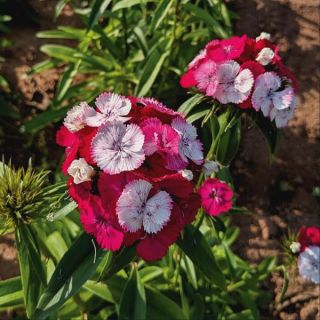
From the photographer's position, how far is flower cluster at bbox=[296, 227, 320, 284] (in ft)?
6.62

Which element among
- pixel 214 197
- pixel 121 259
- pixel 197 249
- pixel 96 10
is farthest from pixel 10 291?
pixel 96 10

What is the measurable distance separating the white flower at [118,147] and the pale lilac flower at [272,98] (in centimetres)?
56

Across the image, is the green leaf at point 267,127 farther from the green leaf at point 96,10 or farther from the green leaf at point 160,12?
the green leaf at point 96,10

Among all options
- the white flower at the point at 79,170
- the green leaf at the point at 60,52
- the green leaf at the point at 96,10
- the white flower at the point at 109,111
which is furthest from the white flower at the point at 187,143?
the green leaf at the point at 60,52

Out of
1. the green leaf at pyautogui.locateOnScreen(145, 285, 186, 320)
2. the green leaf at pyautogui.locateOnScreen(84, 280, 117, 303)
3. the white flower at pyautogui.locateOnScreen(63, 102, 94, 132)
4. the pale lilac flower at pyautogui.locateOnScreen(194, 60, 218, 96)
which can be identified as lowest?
the green leaf at pyautogui.locateOnScreen(145, 285, 186, 320)

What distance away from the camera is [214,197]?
1.81 meters

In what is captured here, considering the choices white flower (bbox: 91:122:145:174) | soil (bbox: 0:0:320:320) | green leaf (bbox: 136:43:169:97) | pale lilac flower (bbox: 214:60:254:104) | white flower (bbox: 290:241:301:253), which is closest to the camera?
white flower (bbox: 91:122:145:174)

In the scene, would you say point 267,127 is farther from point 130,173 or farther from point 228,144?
point 130,173

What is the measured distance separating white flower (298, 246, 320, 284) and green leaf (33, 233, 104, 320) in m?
0.90

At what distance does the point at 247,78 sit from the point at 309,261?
835mm

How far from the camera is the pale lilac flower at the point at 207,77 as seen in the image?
1.69m

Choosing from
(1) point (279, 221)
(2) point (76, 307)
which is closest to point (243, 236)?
(1) point (279, 221)

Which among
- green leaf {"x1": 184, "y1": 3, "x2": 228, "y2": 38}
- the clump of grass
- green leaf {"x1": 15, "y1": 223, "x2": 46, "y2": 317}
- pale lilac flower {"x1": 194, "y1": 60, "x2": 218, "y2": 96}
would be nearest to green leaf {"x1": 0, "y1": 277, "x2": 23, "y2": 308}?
green leaf {"x1": 15, "y1": 223, "x2": 46, "y2": 317}

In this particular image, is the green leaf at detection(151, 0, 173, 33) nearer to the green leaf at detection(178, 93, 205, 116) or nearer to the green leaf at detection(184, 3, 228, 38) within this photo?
the green leaf at detection(184, 3, 228, 38)
